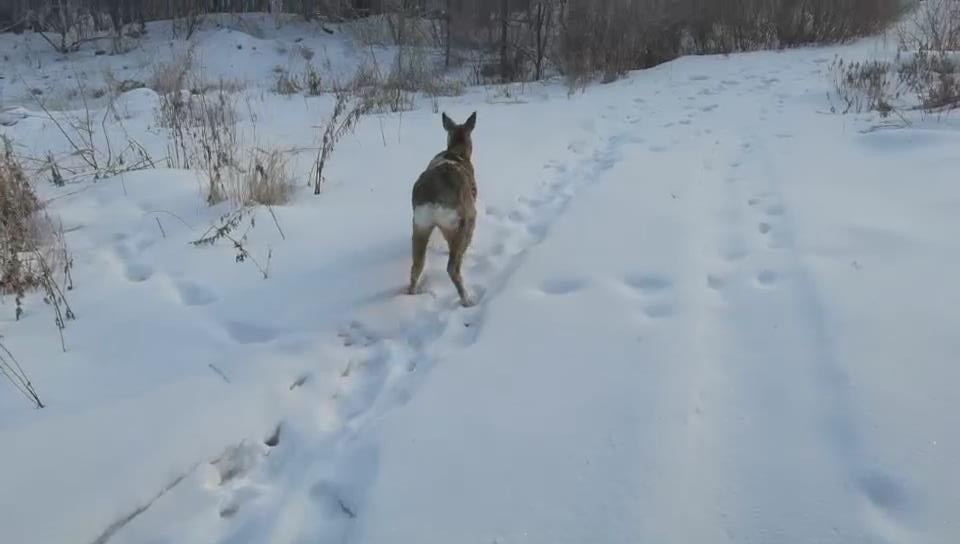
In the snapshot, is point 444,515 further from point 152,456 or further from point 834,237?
point 834,237

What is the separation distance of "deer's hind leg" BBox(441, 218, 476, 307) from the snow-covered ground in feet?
0.29

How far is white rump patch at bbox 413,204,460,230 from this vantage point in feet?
10.6

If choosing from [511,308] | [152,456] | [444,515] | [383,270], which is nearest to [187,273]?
[383,270]

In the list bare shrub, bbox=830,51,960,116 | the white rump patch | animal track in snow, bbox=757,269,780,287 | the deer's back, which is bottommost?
animal track in snow, bbox=757,269,780,287

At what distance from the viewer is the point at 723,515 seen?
5.96ft

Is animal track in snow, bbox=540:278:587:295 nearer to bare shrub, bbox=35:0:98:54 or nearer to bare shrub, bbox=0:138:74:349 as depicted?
bare shrub, bbox=0:138:74:349

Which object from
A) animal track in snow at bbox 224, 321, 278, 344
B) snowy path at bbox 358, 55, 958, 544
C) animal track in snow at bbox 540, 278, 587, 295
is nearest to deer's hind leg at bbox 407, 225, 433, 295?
snowy path at bbox 358, 55, 958, 544

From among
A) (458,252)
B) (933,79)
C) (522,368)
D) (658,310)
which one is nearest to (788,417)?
(658,310)

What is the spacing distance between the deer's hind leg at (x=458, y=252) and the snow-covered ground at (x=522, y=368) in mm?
87

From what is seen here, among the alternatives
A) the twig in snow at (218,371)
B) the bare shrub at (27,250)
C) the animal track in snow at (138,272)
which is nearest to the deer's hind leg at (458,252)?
the twig in snow at (218,371)

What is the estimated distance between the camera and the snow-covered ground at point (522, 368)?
1.89 metres

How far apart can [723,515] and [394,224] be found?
9.99 ft

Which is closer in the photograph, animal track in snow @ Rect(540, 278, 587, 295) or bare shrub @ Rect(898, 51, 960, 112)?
animal track in snow @ Rect(540, 278, 587, 295)

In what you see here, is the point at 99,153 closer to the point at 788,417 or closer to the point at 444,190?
the point at 444,190
